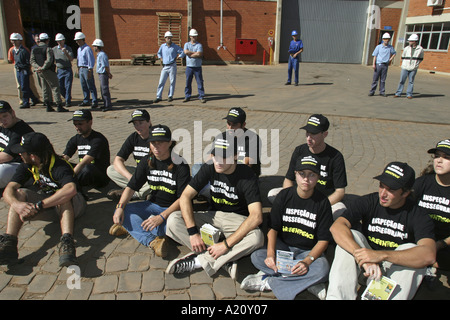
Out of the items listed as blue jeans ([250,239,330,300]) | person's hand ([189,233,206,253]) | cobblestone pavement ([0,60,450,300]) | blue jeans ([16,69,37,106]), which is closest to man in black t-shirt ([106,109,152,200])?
cobblestone pavement ([0,60,450,300])

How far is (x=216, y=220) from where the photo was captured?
3.70 metres

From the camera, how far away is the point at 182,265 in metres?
3.39

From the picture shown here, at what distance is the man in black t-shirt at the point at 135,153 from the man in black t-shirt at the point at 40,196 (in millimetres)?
730

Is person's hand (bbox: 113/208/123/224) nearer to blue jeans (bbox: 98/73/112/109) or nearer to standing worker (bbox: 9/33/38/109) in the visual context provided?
blue jeans (bbox: 98/73/112/109)

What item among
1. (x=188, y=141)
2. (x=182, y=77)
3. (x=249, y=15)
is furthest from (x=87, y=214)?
(x=249, y=15)

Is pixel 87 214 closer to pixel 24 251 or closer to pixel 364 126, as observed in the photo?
pixel 24 251

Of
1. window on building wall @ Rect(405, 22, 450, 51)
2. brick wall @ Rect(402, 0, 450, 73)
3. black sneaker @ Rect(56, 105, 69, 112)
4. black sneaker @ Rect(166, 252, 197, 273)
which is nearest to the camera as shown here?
black sneaker @ Rect(166, 252, 197, 273)

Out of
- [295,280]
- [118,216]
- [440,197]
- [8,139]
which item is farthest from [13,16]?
[440,197]

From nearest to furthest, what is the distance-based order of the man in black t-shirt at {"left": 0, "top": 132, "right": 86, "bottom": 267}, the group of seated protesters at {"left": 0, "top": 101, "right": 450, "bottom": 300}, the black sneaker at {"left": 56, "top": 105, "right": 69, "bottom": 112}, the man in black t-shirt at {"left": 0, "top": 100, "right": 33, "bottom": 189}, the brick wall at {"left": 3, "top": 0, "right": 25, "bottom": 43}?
the group of seated protesters at {"left": 0, "top": 101, "right": 450, "bottom": 300}, the man in black t-shirt at {"left": 0, "top": 132, "right": 86, "bottom": 267}, the man in black t-shirt at {"left": 0, "top": 100, "right": 33, "bottom": 189}, the black sneaker at {"left": 56, "top": 105, "right": 69, "bottom": 112}, the brick wall at {"left": 3, "top": 0, "right": 25, "bottom": 43}

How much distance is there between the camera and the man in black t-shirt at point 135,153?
4.67 meters

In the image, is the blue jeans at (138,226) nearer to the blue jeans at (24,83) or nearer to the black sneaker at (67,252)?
the black sneaker at (67,252)

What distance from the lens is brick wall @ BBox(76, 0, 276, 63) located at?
21984mm

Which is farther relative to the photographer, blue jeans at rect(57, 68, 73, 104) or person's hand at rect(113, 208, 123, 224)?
blue jeans at rect(57, 68, 73, 104)

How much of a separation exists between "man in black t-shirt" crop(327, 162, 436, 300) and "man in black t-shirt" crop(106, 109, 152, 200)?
8.90ft
